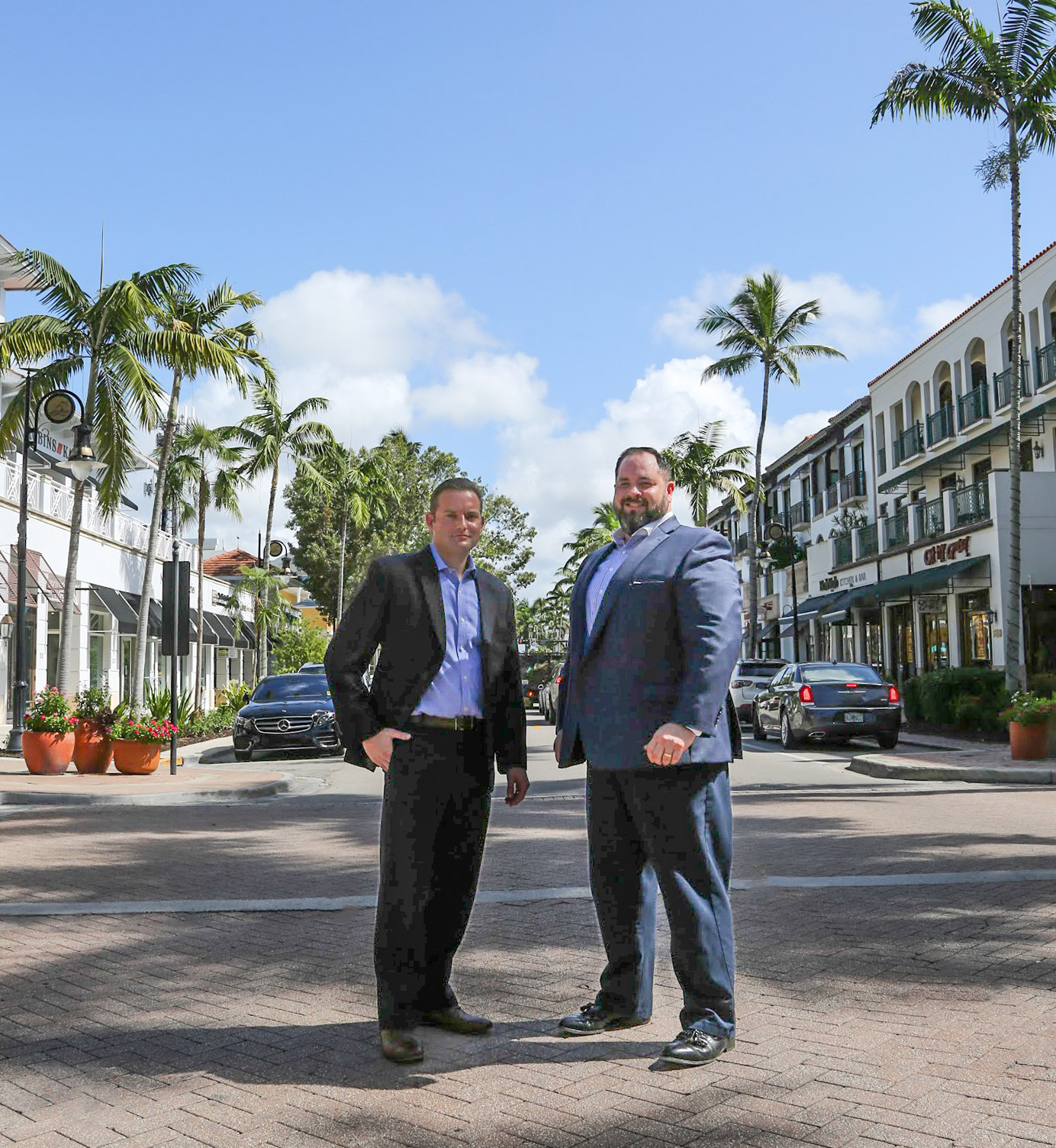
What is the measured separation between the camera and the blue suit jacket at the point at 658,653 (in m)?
3.95

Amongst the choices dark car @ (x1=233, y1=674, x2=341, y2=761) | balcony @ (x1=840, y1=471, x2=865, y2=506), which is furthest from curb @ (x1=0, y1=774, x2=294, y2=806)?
balcony @ (x1=840, y1=471, x2=865, y2=506)

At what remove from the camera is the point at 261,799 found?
14.2 meters

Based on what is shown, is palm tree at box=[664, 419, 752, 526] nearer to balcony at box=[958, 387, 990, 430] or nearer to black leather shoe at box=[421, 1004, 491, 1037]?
balcony at box=[958, 387, 990, 430]

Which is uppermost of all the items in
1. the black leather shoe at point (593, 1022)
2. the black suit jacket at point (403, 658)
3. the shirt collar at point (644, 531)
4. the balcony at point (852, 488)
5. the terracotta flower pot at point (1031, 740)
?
the balcony at point (852, 488)

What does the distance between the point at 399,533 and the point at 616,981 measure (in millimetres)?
49994

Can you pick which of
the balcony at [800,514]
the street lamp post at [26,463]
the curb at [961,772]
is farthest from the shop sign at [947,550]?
the street lamp post at [26,463]

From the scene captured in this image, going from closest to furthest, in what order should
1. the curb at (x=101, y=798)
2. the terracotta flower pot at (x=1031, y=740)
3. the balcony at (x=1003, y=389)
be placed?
the curb at (x=101, y=798) < the terracotta flower pot at (x=1031, y=740) < the balcony at (x=1003, y=389)

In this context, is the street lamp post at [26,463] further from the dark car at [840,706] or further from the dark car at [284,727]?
the dark car at [840,706]

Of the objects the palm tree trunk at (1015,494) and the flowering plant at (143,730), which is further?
the palm tree trunk at (1015,494)

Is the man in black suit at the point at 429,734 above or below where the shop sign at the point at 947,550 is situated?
below

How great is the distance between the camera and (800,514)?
175 feet

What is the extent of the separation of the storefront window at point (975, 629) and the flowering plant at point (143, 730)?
21906 millimetres

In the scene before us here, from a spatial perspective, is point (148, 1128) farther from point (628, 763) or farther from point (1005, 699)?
point (1005, 699)

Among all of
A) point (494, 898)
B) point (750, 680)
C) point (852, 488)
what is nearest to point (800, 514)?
point (852, 488)
